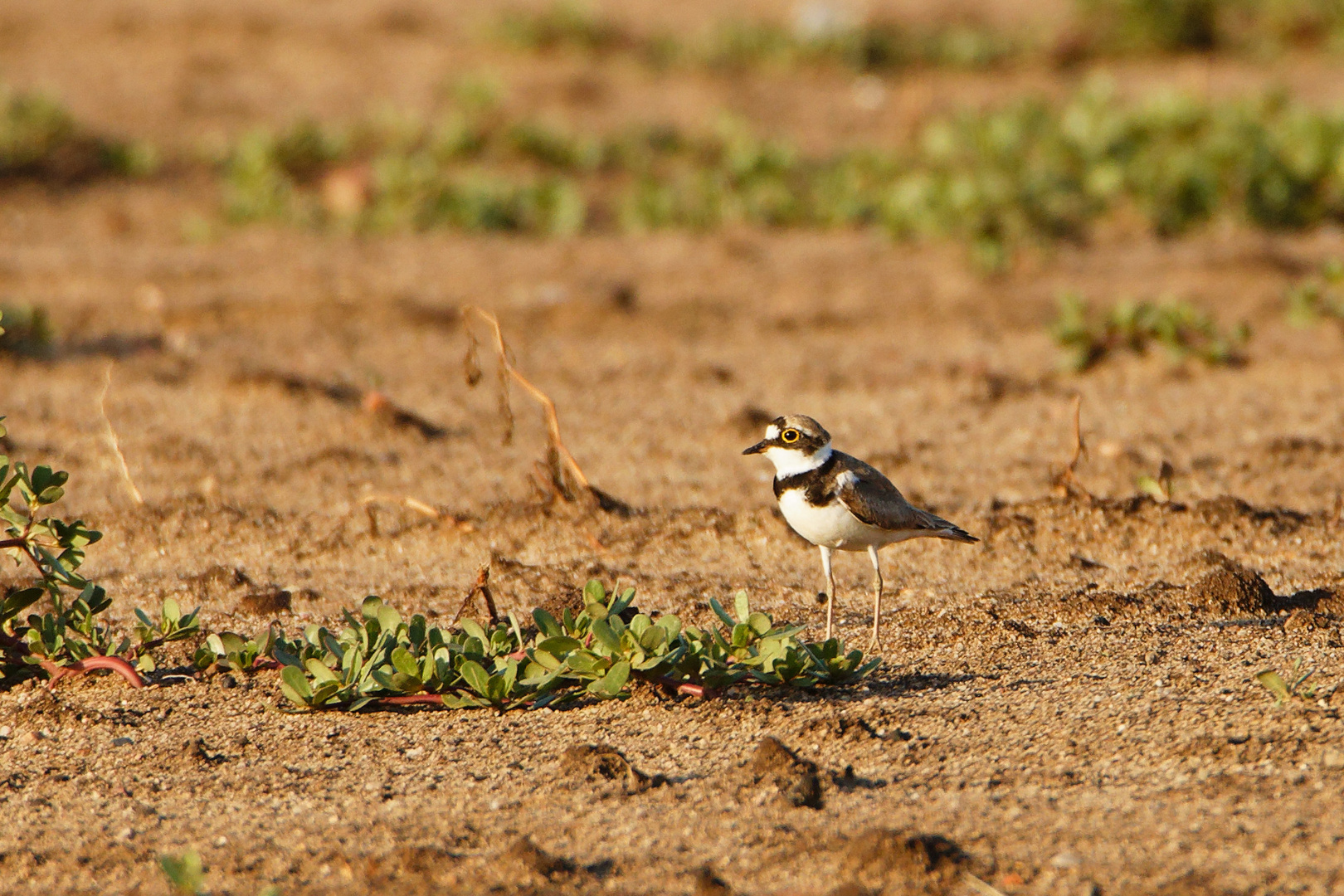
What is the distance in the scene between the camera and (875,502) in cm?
376

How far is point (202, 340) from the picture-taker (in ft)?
23.6

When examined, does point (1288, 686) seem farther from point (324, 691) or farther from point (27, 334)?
point (27, 334)

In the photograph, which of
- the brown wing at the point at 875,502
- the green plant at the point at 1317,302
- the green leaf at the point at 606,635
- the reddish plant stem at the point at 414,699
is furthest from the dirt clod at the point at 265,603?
the green plant at the point at 1317,302

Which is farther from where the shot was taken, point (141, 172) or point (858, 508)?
point (141, 172)

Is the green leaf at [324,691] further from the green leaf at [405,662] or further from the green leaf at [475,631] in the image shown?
the green leaf at [475,631]

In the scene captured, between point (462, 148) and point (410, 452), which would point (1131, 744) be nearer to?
point (410, 452)

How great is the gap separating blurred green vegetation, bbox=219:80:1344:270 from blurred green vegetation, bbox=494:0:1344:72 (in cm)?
236

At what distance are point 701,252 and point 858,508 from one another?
17.1 ft

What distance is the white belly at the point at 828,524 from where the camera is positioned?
3703mm

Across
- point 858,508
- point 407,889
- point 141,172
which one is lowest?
point 407,889

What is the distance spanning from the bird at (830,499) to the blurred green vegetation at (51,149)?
7501mm

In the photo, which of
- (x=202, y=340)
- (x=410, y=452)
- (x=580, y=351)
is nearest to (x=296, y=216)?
(x=202, y=340)

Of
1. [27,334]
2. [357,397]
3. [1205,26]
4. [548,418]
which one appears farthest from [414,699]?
[1205,26]

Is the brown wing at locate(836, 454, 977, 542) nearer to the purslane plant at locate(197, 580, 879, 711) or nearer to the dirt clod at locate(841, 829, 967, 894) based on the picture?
the purslane plant at locate(197, 580, 879, 711)
